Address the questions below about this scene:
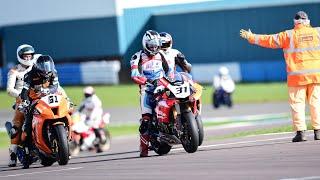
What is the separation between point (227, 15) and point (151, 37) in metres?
30.0

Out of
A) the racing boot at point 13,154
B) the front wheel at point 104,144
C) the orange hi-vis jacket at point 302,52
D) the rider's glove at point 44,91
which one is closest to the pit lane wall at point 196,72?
the front wheel at point 104,144

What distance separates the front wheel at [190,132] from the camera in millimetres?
15961

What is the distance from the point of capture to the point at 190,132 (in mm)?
15953

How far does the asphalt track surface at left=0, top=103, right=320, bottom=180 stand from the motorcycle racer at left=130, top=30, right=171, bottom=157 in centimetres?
45

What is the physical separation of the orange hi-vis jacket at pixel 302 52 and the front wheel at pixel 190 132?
5.79 ft

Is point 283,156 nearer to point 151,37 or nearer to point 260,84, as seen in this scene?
point 151,37

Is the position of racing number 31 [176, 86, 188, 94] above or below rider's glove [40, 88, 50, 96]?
below

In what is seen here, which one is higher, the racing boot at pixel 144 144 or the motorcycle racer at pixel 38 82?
the motorcycle racer at pixel 38 82

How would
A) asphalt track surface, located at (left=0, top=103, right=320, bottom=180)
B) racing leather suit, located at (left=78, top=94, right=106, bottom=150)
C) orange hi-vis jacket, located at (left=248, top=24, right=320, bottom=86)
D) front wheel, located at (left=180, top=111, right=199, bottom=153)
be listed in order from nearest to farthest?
asphalt track surface, located at (left=0, top=103, right=320, bottom=180) → front wheel, located at (left=180, top=111, right=199, bottom=153) → orange hi-vis jacket, located at (left=248, top=24, right=320, bottom=86) → racing leather suit, located at (left=78, top=94, right=106, bottom=150)

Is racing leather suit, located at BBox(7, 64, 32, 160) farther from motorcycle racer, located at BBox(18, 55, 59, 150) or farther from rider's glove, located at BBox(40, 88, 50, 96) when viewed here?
rider's glove, located at BBox(40, 88, 50, 96)

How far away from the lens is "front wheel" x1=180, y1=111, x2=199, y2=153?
16.0 meters

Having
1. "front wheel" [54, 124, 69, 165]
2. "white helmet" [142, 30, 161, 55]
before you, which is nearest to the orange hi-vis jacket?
"white helmet" [142, 30, 161, 55]

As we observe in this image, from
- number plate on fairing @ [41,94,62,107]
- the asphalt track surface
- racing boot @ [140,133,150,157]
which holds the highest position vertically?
number plate on fairing @ [41,94,62,107]

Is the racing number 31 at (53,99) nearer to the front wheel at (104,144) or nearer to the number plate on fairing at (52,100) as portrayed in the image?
the number plate on fairing at (52,100)
